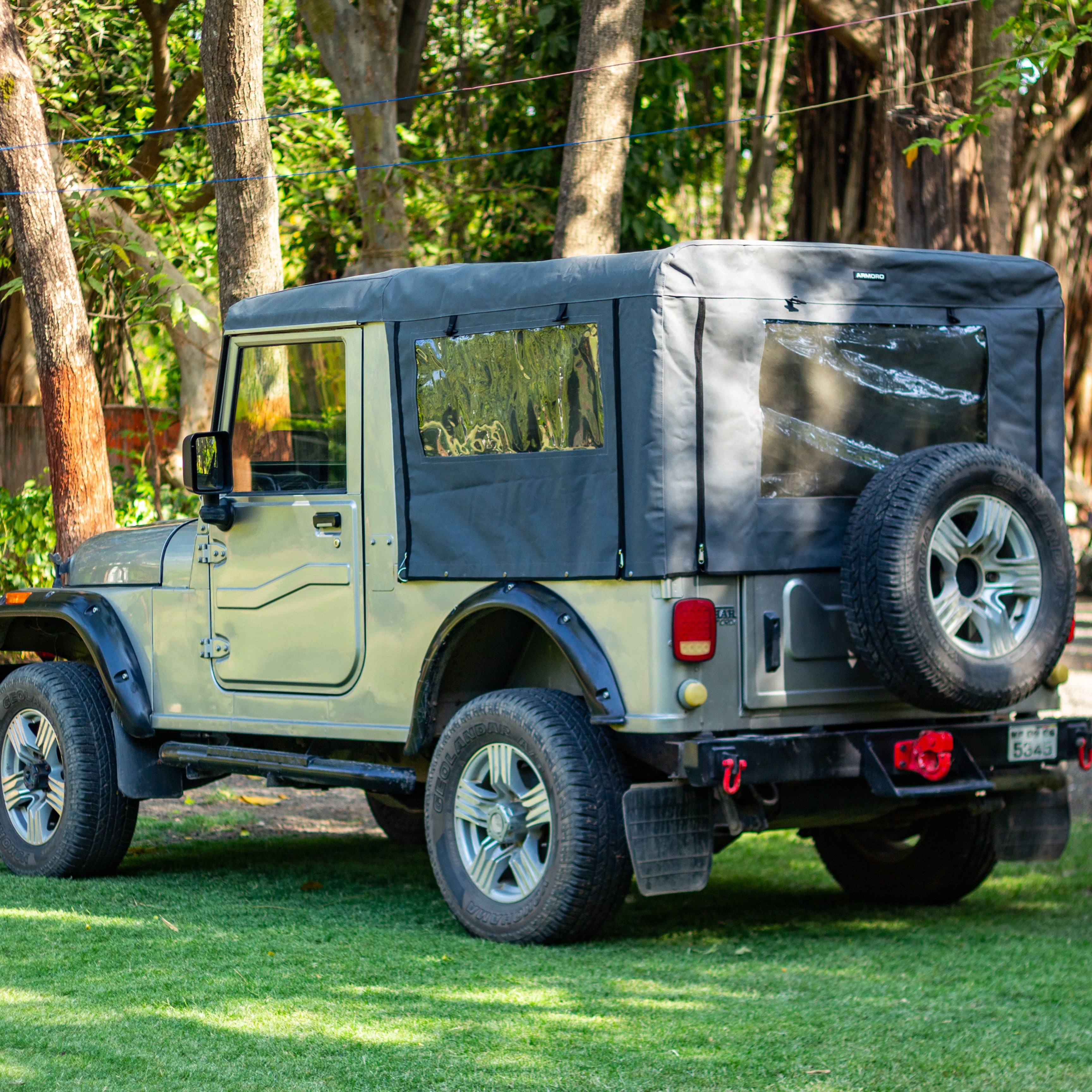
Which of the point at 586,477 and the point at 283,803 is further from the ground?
the point at 586,477

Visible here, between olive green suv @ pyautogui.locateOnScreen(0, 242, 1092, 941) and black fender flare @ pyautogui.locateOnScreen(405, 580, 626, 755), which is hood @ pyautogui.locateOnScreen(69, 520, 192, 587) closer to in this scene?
olive green suv @ pyautogui.locateOnScreen(0, 242, 1092, 941)

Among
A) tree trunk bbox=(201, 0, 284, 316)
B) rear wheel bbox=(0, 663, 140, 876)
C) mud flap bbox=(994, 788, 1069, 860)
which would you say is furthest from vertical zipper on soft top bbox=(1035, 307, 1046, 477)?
tree trunk bbox=(201, 0, 284, 316)

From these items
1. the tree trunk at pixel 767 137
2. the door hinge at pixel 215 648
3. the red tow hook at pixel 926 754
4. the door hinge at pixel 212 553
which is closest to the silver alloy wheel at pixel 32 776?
the door hinge at pixel 215 648

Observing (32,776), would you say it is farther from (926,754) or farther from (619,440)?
(926,754)

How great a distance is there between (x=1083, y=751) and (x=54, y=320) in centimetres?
686

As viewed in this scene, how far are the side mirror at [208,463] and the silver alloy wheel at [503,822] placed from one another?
5.69 feet

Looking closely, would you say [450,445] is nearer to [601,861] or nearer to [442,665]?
[442,665]

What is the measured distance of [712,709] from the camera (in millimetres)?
5582

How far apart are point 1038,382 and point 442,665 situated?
256cm

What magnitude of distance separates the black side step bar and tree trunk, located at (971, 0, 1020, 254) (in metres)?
7.23

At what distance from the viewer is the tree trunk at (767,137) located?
51.6 feet

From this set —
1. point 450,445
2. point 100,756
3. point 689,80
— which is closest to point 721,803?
point 450,445

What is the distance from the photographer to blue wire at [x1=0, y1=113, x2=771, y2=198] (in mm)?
9695

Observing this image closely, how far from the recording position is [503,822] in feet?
19.2
